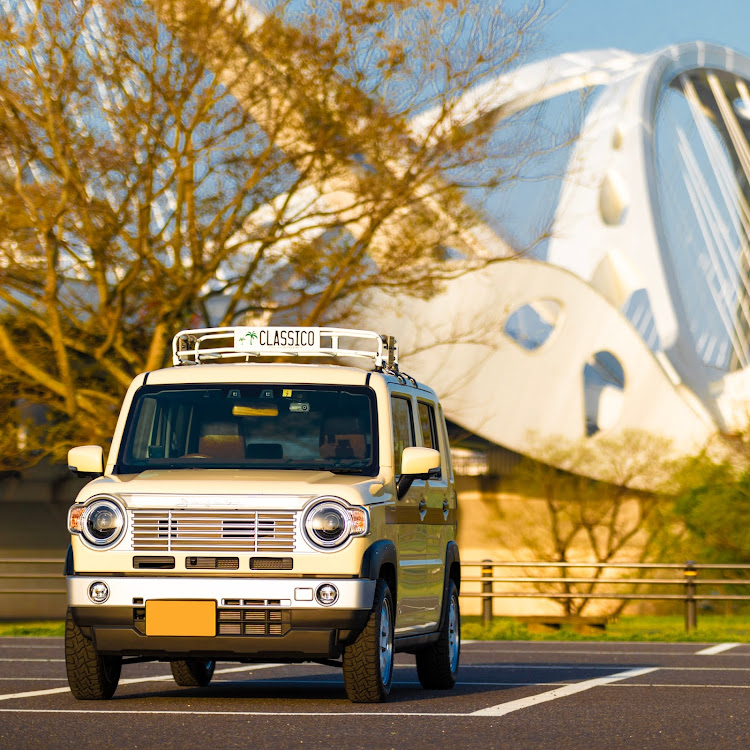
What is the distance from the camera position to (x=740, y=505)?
39781 mm

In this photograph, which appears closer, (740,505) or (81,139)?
(81,139)

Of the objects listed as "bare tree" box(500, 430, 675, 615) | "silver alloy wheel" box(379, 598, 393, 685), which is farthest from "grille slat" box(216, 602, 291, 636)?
"bare tree" box(500, 430, 675, 615)

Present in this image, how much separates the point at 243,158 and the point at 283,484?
12407 mm

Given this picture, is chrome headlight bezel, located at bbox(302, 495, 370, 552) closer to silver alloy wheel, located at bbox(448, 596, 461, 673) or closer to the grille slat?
the grille slat

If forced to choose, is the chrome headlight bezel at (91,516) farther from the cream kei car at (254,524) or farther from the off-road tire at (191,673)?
the off-road tire at (191,673)

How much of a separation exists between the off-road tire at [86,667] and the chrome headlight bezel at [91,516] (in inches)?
19.3

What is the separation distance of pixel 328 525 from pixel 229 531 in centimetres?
57

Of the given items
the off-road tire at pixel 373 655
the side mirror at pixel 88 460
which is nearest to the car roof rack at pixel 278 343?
the side mirror at pixel 88 460

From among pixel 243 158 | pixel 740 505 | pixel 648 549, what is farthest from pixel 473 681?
pixel 648 549

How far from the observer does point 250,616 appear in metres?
8.95

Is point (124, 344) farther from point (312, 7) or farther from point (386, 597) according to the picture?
point (386, 597)

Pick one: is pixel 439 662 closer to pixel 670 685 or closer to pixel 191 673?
pixel 191 673

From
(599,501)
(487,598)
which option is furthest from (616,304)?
(487,598)

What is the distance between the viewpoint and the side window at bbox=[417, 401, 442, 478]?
37.0 ft
